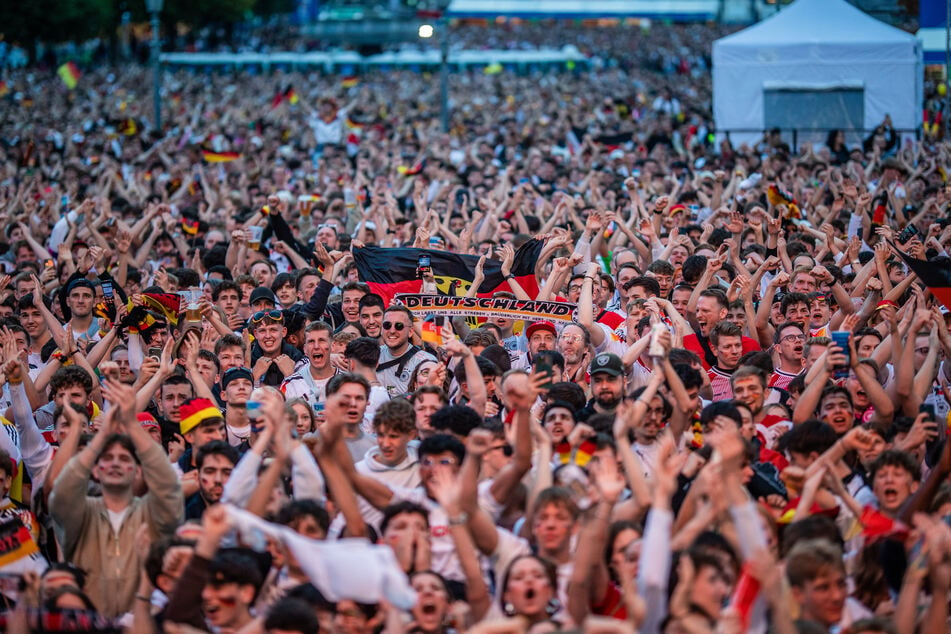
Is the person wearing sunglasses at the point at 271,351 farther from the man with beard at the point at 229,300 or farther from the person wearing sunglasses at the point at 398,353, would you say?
the man with beard at the point at 229,300

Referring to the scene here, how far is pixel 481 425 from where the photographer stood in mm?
7379

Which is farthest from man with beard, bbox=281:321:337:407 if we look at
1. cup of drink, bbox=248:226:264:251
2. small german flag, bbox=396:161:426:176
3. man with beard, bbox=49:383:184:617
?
small german flag, bbox=396:161:426:176

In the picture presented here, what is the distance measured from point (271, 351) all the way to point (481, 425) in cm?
326

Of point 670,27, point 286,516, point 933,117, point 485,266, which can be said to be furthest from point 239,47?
point 286,516

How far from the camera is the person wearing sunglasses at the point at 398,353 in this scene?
9.88 meters

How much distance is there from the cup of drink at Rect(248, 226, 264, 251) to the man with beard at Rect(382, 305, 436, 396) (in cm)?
451

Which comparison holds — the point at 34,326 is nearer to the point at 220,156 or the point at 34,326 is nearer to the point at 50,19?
the point at 220,156

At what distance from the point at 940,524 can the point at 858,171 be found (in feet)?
47.2

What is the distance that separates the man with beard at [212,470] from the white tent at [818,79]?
2064cm

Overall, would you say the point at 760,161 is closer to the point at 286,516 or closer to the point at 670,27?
the point at 286,516

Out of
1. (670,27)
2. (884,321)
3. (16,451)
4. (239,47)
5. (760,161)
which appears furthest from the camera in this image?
(670,27)

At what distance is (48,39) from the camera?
184ft

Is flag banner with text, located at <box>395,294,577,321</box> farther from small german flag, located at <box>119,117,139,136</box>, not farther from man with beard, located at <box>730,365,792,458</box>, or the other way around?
small german flag, located at <box>119,117,139,136</box>

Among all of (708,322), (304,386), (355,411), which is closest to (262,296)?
(304,386)
